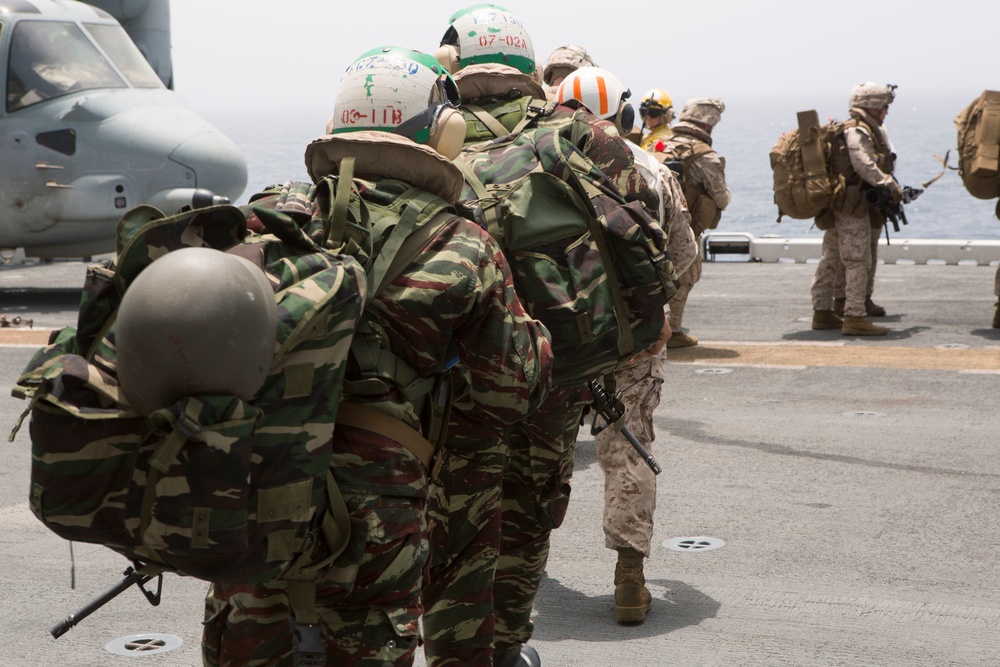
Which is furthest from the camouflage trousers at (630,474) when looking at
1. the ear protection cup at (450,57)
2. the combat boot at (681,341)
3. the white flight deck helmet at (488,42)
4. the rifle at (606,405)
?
the combat boot at (681,341)

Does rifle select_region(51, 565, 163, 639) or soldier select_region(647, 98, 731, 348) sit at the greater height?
soldier select_region(647, 98, 731, 348)

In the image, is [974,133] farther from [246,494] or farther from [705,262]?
[246,494]

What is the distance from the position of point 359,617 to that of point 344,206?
96cm

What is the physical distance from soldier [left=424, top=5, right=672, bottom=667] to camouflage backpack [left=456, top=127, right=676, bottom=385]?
0.88ft

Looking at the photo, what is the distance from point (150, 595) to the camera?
10.5 feet

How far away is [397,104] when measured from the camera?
3.42 metres

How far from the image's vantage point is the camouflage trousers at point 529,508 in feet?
13.9

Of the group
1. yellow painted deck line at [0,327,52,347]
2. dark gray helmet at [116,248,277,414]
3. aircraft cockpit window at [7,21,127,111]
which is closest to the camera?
dark gray helmet at [116,248,277,414]

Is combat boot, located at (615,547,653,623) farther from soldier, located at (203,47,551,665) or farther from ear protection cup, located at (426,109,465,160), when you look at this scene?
ear protection cup, located at (426,109,465,160)

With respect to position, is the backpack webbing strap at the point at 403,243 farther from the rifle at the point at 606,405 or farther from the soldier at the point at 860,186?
the soldier at the point at 860,186

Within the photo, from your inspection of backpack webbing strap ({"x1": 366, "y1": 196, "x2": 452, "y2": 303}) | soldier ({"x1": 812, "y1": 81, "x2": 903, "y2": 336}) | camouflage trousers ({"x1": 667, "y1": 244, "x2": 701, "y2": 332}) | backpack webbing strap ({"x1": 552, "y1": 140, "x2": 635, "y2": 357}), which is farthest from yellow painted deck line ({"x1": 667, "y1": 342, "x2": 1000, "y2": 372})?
backpack webbing strap ({"x1": 366, "y1": 196, "x2": 452, "y2": 303})

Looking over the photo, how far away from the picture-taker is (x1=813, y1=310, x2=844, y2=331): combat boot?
1201cm

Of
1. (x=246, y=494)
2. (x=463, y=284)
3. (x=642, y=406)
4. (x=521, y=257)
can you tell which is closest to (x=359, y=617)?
(x=246, y=494)

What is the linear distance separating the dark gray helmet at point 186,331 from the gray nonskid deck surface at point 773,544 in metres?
2.47
